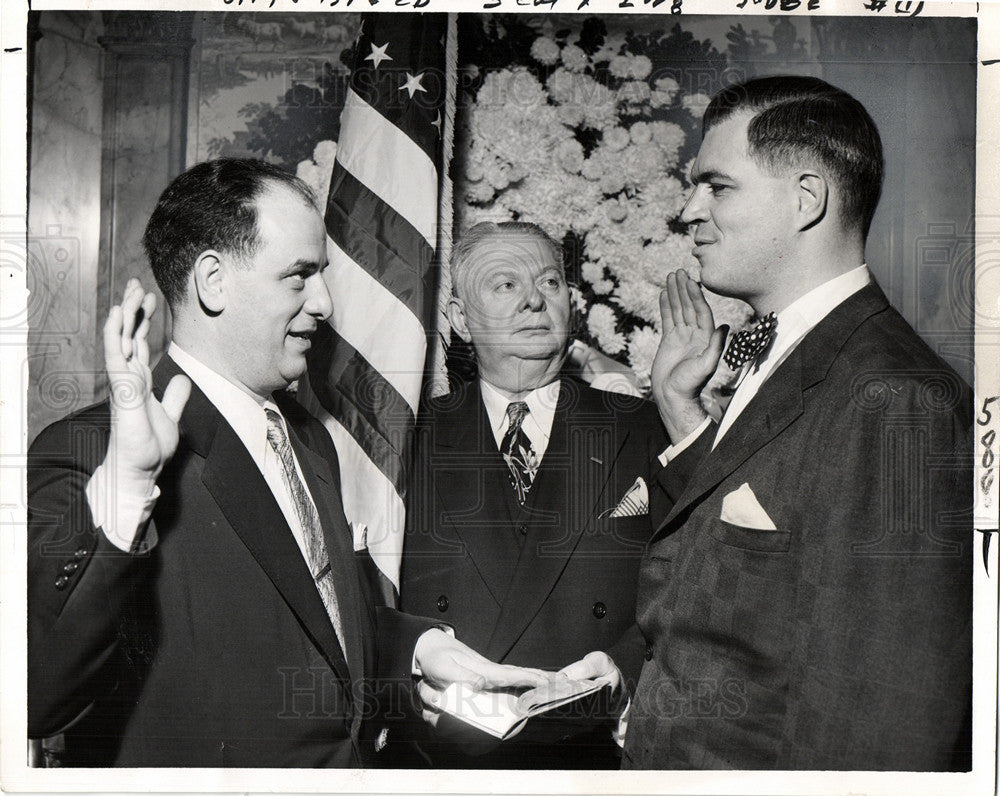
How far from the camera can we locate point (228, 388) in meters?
2.61

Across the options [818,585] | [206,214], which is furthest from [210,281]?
[818,585]

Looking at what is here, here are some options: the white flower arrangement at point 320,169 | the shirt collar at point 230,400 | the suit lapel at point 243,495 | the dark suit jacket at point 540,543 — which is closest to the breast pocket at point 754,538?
the dark suit jacket at point 540,543

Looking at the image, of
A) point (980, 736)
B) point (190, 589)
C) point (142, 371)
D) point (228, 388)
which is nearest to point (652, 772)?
point (980, 736)

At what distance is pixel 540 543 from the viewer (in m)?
2.67

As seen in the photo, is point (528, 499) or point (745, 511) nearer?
point (745, 511)

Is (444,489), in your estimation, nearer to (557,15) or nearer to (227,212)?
(227,212)

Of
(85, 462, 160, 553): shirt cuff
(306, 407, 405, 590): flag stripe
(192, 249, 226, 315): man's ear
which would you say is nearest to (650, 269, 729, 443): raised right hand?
(306, 407, 405, 590): flag stripe

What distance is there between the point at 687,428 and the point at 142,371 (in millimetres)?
1558

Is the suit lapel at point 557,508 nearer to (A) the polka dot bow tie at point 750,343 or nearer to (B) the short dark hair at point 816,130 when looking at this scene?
(A) the polka dot bow tie at point 750,343

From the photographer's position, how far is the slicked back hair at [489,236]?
2.69 m

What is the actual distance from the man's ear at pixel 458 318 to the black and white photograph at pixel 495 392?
4 centimetres

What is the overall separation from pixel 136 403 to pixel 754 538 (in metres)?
1.76

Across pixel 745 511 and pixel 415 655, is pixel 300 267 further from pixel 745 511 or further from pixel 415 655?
pixel 745 511

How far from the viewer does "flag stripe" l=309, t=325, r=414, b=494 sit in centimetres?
270
